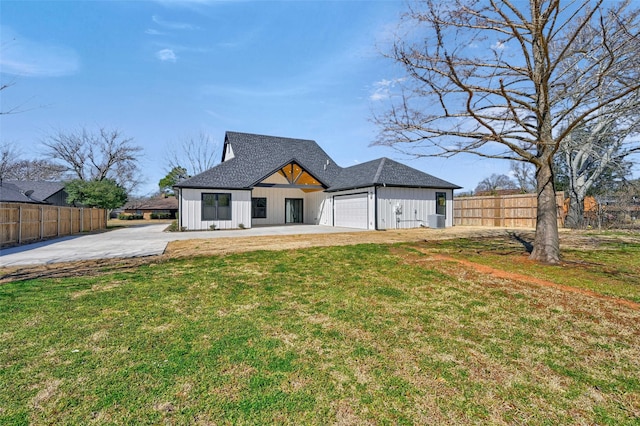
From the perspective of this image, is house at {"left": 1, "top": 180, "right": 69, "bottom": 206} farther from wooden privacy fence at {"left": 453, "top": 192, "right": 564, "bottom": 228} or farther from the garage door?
wooden privacy fence at {"left": 453, "top": 192, "right": 564, "bottom": 228}

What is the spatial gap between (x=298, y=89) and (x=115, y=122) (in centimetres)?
2866

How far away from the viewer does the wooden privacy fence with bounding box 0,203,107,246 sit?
35.4 feet

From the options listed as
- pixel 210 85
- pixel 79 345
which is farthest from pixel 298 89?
pixel 79 345

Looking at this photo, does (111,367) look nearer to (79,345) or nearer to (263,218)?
(79,345)

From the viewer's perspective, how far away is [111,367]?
250 centimetres

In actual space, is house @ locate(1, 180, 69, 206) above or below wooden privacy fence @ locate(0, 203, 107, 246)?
above

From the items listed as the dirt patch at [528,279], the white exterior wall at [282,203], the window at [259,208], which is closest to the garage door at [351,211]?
the white exterior wall at [282,203]

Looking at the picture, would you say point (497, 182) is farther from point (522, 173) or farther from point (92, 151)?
point (92, 151)

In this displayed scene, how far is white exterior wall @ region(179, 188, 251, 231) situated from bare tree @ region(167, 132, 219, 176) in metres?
18.9

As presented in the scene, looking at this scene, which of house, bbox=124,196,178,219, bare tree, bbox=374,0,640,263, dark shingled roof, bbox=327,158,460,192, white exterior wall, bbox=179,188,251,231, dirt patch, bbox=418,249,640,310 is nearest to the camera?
dirt patch, bbox=418,249,640,310

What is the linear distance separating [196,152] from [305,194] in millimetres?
18314

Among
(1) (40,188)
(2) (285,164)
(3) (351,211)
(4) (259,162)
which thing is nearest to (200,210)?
(2) (285,164)

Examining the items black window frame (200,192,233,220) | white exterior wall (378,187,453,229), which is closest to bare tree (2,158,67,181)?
black window frame (200,192,233,220)

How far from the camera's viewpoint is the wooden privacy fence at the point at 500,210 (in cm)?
1716
